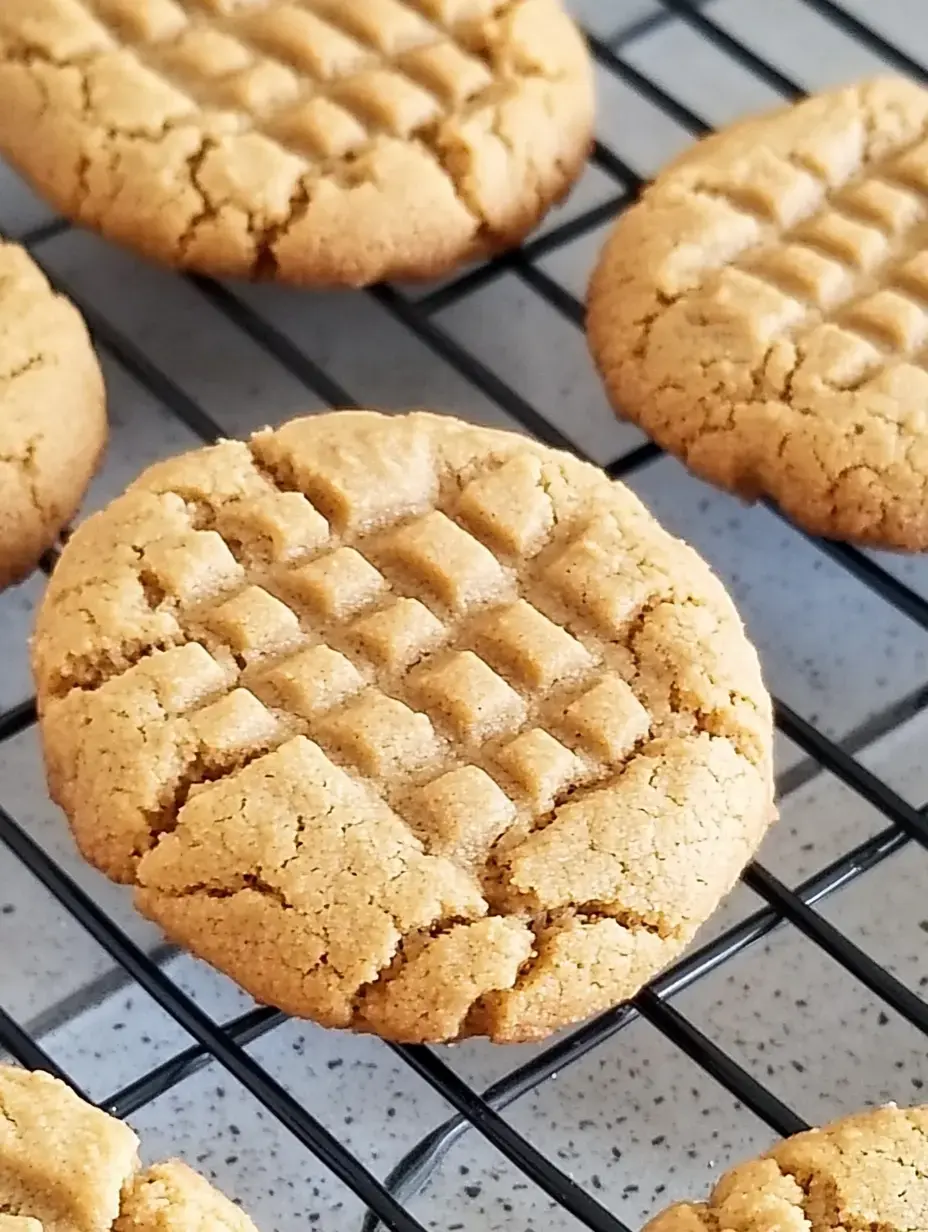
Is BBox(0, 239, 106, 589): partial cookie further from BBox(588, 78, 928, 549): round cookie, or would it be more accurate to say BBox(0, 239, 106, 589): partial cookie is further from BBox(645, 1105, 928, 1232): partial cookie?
BBox(645, 1105, 928, 1232): partial cookie

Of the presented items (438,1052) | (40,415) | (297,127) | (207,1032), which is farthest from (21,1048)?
(297,127)

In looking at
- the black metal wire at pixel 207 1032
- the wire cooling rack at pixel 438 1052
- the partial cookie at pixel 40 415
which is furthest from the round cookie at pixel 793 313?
the black metal wire at pixel 207 1032

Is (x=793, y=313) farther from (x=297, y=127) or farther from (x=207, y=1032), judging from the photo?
(x=207, y=1032)

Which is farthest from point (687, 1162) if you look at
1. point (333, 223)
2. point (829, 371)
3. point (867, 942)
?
point (333, 223)

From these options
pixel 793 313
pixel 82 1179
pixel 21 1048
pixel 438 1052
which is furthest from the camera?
pixel 793 313

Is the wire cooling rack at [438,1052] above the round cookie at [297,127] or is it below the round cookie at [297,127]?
below

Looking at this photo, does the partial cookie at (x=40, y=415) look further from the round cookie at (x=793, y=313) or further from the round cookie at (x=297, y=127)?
the round cookie at (x=793, y=313)
